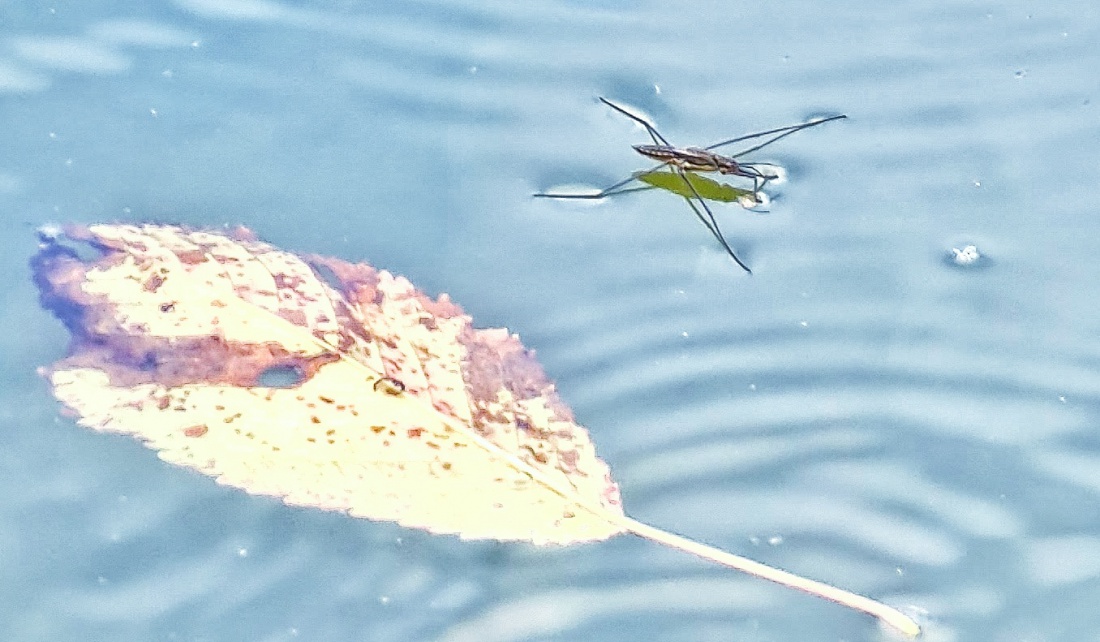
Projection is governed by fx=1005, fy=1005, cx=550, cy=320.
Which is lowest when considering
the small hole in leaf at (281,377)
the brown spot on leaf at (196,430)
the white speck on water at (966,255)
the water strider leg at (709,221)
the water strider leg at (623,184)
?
the brown spot on leaf at (196,430)

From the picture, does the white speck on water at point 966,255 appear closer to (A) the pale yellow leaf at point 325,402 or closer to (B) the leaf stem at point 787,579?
(B) the leaf stem at point 787,579

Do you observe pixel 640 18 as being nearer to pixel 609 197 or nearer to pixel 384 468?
pixel 609 197

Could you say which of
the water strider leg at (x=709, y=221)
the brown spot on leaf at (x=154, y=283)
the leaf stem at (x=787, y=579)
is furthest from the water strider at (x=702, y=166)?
the brown spot on leaf at (x=154, y=283)

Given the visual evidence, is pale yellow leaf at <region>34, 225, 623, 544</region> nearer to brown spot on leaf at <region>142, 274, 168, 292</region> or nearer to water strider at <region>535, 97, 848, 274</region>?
brown spot on leaf at <region>142, 274, 168, 292</region>

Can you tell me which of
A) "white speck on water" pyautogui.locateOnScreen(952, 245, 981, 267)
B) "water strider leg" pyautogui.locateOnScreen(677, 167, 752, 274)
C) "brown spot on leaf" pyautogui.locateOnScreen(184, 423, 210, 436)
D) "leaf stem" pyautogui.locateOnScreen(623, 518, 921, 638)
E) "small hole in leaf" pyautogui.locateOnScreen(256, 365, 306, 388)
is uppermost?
"water strider leg" pyautogui.locateOnScreen(677, 167, 752, 274)

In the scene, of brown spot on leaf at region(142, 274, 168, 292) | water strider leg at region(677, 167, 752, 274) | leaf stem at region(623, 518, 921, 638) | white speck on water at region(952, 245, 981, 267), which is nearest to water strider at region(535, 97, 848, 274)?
water strider leg at region(677, 167, 752, 274)

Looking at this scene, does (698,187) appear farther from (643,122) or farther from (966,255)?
(966,255)

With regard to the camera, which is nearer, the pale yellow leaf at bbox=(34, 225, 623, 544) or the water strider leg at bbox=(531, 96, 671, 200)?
the pale yellow leaf at bbox=(34, 225, 623, 544)

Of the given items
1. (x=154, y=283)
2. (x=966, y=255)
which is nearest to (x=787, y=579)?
(x=966, y=255)
